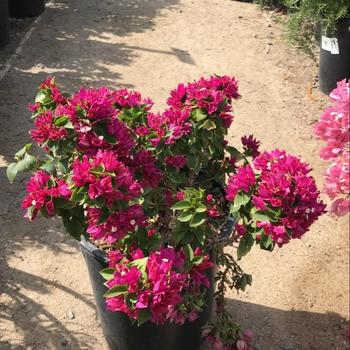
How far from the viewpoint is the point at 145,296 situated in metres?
1.58

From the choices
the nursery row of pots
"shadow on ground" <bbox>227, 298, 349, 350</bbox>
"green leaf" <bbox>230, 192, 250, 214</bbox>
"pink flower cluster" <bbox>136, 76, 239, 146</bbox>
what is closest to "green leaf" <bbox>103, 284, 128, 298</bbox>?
"green leaf" <bbox>230, 192, 250, 214</bbox>

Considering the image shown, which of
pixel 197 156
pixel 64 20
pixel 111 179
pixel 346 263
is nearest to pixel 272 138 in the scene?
pixel 346 263

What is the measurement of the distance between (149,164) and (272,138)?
2729mm

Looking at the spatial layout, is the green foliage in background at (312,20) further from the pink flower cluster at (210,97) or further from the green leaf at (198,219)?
the green leaf at (198,219)

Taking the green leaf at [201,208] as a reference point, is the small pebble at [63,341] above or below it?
below

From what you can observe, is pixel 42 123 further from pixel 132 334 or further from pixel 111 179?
pixel 132 334

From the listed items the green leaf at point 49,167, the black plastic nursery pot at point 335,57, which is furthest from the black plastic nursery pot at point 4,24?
the green leaf at point 49,167

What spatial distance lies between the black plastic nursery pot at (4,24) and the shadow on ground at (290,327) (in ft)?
13.8

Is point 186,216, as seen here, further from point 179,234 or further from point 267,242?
point 267,242

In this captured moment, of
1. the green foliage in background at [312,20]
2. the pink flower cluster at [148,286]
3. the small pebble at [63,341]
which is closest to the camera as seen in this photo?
the pink flower cluster at [148,286]

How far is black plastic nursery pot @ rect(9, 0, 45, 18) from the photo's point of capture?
6480 mm

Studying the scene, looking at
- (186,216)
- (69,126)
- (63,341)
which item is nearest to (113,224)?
(186,216)

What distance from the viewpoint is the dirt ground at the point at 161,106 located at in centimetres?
287

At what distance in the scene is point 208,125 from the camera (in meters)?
2.05
